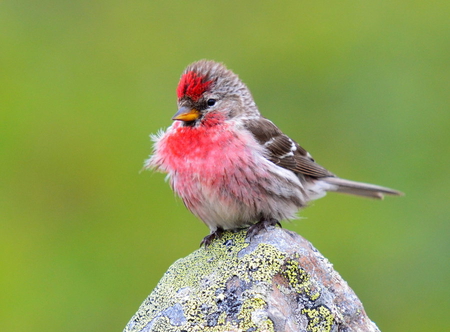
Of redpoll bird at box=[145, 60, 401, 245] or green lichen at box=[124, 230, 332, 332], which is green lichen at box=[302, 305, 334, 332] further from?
redpoll bird at box=[145, 60, 401, 245]

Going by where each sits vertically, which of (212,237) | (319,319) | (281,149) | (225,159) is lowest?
(319,319)

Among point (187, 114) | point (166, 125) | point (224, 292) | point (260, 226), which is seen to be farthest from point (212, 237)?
point (166, 125)

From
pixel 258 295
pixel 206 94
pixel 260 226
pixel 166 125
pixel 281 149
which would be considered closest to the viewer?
pixel 258 295

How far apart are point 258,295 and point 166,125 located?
4524 mm

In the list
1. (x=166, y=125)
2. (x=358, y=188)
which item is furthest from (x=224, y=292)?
(x=166, y=125)

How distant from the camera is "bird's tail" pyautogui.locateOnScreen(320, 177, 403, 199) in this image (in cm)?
589

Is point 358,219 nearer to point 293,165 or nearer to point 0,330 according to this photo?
point 293,165

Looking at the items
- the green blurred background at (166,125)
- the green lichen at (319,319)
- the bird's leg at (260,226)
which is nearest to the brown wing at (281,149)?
the bird's leg at (260,226)

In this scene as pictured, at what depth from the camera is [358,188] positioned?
6062mm

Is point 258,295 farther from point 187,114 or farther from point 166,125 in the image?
point 166,125

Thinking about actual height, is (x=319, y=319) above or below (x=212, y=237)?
below

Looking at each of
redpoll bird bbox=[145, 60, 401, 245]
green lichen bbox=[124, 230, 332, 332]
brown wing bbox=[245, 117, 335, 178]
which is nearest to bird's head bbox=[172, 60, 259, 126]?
redpoll bird bbox=[145, 60, 401, 245]

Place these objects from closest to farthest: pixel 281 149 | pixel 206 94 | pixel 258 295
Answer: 1. pixel 258 295
2. pixel 206 94
3. pixel 281 149

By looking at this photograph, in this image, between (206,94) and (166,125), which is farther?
(166,125)
